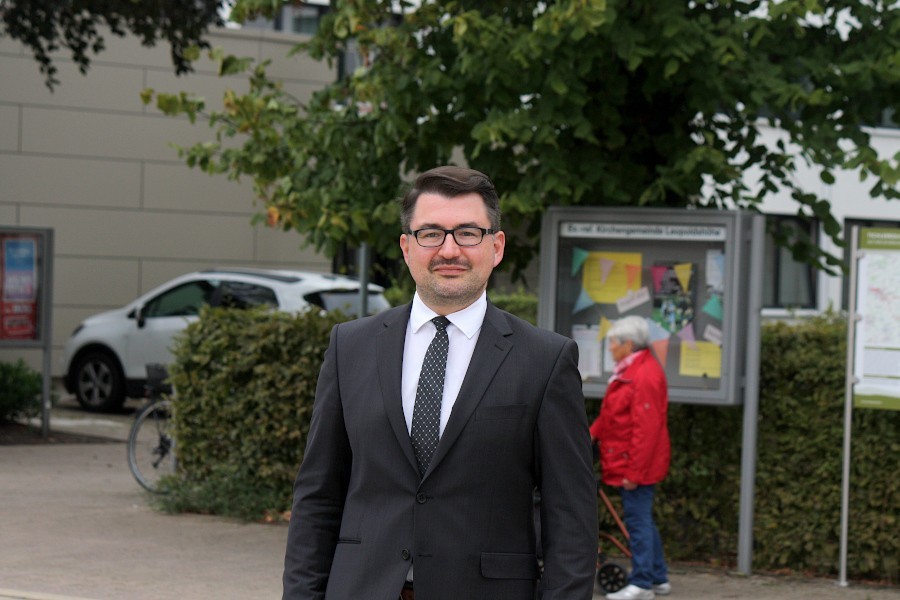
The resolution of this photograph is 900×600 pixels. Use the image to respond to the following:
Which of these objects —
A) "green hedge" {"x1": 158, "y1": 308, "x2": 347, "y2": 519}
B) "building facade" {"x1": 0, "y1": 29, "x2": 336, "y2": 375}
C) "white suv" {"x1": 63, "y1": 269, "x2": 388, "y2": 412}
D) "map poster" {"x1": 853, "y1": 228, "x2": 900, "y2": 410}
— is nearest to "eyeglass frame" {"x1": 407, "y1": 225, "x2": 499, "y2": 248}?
"map poster" {"x1": 853, "y1": 228, "x2": 900, "y2": 410}

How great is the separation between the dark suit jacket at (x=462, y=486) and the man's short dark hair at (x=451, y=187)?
0.84 ft

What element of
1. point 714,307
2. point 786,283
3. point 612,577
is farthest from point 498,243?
point 786,283

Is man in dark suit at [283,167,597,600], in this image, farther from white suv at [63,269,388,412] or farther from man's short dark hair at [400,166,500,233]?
white suv at [63,269,388,412]

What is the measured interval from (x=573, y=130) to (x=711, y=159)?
33.1 inches

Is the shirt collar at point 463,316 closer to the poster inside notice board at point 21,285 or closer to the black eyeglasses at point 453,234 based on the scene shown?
the black eyeglasses at point 453,234

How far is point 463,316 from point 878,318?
574 cm

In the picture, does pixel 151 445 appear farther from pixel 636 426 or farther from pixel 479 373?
pixel 479 373

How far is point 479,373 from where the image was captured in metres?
3.34

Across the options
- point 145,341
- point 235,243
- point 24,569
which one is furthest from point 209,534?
point 235,243

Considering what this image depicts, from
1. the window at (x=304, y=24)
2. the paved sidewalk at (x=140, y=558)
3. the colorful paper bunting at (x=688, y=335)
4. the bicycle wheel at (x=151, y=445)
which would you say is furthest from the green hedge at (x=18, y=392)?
the window at (x=304, y=24)

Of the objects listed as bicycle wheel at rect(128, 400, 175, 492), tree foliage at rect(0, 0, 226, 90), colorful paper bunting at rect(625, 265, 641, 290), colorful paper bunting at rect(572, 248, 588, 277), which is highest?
tree foliage at rect(0, 0, 226, 90)

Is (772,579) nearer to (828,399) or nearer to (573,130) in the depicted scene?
(828,399)

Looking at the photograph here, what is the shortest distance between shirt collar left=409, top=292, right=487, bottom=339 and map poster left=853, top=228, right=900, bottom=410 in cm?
542

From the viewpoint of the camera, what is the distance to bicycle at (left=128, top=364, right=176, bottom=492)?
10953mm
